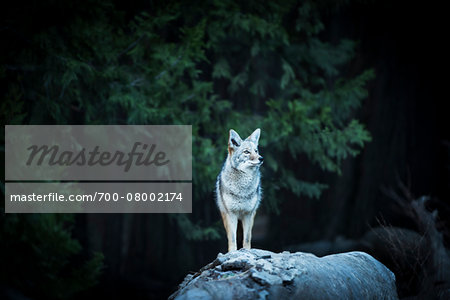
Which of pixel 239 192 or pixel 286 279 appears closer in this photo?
pixel 286 279

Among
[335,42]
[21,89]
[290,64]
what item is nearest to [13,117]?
[21,89]

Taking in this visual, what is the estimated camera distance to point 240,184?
16.0 ft

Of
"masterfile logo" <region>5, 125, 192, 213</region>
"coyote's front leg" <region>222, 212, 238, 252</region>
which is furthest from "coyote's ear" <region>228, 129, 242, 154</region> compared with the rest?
"masterfile logo" <region>5, 125, 192, 213</region>

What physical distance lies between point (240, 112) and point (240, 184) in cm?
511

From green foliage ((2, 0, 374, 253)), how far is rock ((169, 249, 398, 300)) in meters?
3.74

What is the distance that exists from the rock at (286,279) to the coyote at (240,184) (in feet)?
2.28

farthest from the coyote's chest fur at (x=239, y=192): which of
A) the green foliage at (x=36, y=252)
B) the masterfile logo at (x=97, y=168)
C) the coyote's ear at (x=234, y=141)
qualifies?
the green foliage at (x=36, y=252)

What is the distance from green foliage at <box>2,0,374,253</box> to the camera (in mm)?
7645

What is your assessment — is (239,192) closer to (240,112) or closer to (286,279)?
(286,279)

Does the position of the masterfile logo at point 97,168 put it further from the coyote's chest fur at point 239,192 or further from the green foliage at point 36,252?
the coyote's chest fur at point 239,192

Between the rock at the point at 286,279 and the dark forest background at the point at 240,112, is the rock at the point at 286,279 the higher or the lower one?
the lower one

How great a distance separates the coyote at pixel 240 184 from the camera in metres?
4.77

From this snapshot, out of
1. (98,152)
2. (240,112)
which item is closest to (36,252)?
(98,152)

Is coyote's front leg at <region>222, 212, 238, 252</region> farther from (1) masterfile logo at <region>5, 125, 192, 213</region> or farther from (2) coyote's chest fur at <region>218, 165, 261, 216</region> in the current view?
(1) masterfile logo at <region>5, 125, 192, 213</region>
